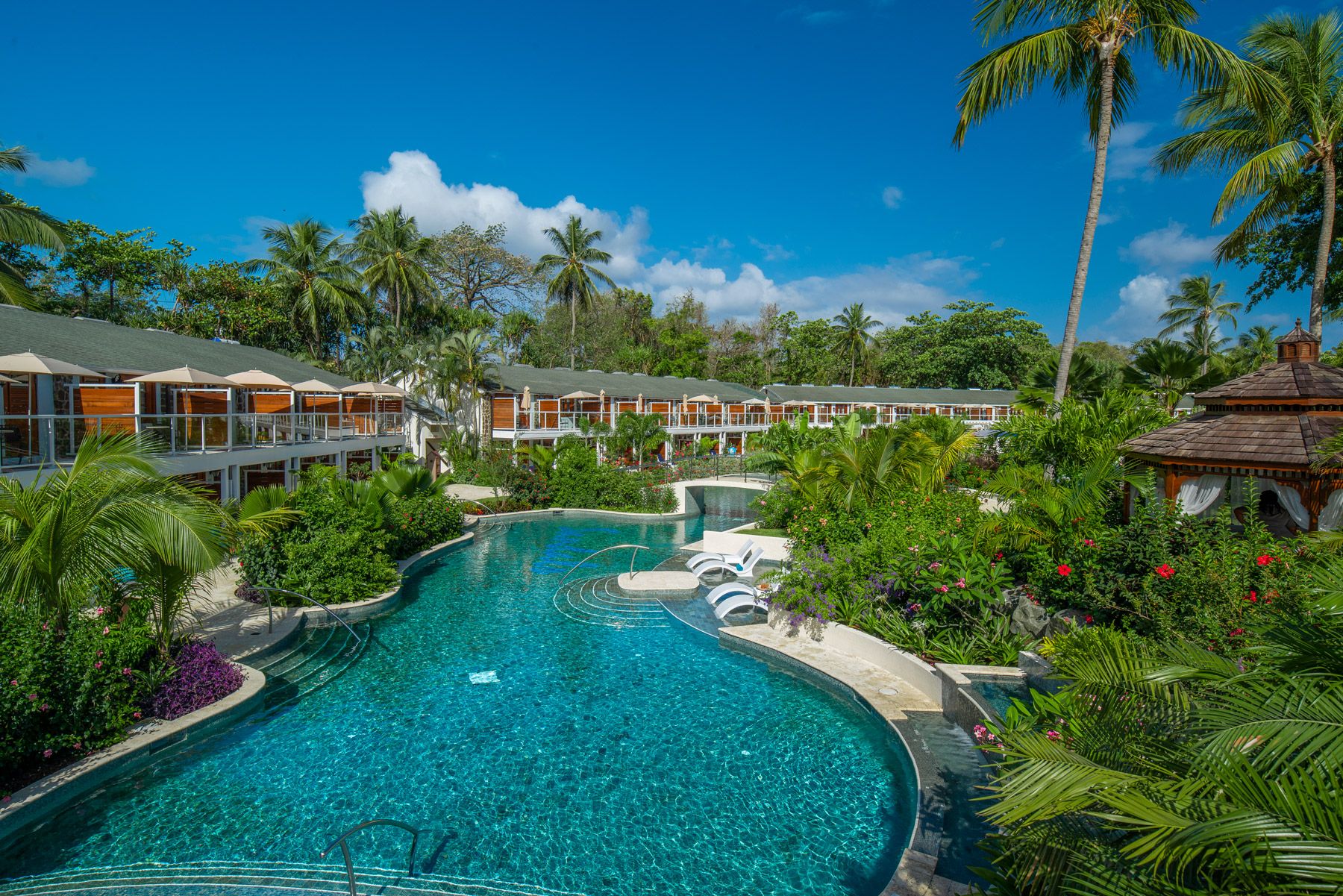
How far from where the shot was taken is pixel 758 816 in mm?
6520

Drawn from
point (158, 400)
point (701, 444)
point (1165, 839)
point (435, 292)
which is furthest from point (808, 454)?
point (435, 292)

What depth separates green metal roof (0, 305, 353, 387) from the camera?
15008mm

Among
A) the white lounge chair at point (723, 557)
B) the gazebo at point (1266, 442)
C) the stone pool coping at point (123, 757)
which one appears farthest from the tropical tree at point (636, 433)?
the gazebo at point (1266, 442)

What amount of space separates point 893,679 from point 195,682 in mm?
8839

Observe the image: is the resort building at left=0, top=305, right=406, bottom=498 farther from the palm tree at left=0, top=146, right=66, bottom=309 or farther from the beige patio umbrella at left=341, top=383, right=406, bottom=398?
the palm tree at left=0, top=146, right=66, bottom=309

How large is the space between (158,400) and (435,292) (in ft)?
81.1

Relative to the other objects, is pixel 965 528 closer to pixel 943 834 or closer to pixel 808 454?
pixel 808 454

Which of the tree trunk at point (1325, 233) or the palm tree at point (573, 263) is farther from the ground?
the palm tree at point (573, 263)

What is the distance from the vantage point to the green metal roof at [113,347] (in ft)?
49.2

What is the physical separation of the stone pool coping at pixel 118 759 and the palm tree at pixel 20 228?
59.9 ft

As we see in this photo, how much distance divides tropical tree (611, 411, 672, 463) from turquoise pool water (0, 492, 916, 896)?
65.2 feet

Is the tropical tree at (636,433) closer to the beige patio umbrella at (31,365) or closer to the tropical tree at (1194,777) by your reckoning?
the beige patio umbrella at (31,365)

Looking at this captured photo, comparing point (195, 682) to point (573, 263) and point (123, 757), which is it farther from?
point (573, 263)

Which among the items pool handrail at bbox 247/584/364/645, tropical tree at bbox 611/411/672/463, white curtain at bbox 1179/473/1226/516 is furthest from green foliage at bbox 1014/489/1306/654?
tropical tree at bbox 611/411/672/463
